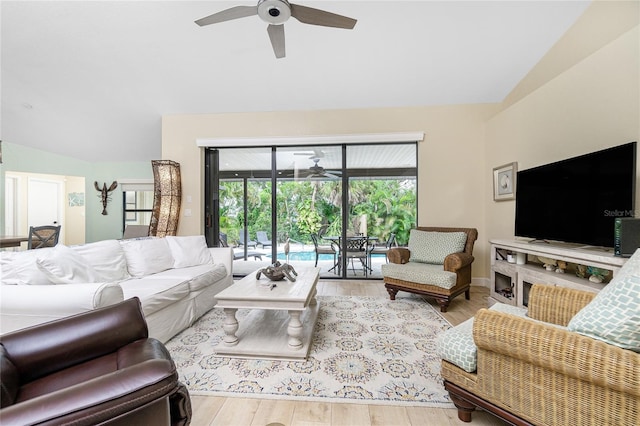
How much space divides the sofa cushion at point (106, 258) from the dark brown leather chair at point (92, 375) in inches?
57.8

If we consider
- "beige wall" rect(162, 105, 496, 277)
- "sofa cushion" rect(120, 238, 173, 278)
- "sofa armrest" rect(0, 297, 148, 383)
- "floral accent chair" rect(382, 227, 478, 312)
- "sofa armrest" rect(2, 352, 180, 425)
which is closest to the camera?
"sofa armrest" rect(2, 352, 180, 425)

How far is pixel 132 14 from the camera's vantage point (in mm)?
2805

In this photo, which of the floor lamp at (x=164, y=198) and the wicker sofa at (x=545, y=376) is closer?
the wicker sofa at (x=545, y=376)

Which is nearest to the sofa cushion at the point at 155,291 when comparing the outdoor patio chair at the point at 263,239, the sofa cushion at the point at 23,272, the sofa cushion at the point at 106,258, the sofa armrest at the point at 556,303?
the sofa cushion at the point at 106,258

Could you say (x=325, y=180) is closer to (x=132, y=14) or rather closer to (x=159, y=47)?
(x=159, y=47)

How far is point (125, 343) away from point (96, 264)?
1671mm

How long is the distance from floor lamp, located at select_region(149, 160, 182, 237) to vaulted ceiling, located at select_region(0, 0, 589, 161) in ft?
3.29

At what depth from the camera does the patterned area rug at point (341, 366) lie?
64.6 inches

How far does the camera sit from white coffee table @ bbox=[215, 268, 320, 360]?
78.2 inches

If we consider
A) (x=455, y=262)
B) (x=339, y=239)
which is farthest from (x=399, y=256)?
(x=339, y=239)

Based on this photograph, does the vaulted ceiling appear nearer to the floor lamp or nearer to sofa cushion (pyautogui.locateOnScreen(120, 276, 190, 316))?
the floor lamp

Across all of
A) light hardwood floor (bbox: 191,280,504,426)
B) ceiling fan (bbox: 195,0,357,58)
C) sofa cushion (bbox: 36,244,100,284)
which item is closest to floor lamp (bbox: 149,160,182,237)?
sofa cushion (bbox: 36,244,100,284)

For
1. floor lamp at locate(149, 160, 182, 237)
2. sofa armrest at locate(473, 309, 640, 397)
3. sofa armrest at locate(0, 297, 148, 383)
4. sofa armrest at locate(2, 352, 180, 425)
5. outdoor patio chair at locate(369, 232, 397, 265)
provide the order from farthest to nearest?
1. outdoor patio chair at locate(369, 232, 397, 265)
2. floor lamp at locate(149, 160, 182, 237)
3. sofa armrest at locate(0, 297, 148, 383)
4. sofa armrest at locate(473, 309, 640, 397)
5. sofa armrest at locate(2, 352, 180, 425)

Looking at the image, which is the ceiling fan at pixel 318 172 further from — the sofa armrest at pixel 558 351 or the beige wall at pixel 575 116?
the sofa armrest at pixel 558 351
